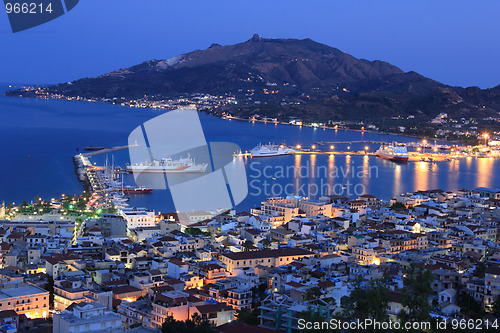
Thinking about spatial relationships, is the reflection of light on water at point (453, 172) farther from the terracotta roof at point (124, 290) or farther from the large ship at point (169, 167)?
the terracotta roof at point (124, 290)

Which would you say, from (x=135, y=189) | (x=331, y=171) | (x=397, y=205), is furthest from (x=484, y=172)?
(x=135, y=189)

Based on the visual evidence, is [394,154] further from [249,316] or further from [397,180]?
[249,316]

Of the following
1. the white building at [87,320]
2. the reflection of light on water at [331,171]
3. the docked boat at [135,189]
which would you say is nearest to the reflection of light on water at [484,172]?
the reflection of light on water at [331,171]

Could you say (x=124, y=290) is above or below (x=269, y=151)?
below

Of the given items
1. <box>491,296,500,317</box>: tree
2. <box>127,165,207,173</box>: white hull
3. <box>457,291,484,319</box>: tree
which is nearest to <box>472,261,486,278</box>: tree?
<box>457,291,484,319</box>: tree

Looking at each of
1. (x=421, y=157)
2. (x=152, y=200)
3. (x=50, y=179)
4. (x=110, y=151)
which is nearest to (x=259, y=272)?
(x=152, y=200)

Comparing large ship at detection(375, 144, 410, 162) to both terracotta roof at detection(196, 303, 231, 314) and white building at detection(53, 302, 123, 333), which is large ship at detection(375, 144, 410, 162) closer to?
terracotta roof at detection(196, 303, 231, 314)
